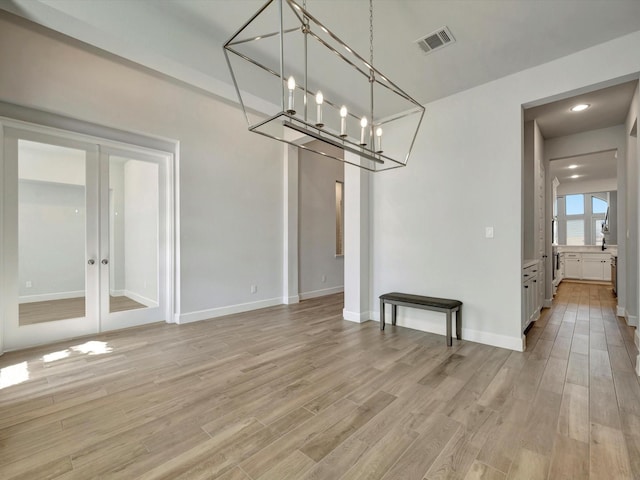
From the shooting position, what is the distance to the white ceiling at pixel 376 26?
88.7 inches

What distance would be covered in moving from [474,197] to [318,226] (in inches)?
134

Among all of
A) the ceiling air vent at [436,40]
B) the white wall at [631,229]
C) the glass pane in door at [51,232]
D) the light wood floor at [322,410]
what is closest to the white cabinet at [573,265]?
the white wall at [631,229]

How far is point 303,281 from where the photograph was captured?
608cm

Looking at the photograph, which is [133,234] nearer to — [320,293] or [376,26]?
[320,293]

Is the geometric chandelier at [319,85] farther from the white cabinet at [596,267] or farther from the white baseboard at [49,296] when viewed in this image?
the white cabinet at [596,267]

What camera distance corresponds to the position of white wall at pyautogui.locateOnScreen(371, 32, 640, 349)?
3.03m

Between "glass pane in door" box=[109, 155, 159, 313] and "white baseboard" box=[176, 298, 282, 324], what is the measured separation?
48 centimetres

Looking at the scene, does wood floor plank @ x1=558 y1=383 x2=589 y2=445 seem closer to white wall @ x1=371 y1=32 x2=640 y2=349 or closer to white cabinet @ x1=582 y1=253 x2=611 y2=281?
white wall @ x1=371 y1=32 x2=640 y2=349

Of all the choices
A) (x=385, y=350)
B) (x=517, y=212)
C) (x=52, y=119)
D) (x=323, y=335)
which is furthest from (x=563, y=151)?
(x=52, y=119)

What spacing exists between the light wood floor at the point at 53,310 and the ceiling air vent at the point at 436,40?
4.55 meters

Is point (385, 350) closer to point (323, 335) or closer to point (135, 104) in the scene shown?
point (323, 335)

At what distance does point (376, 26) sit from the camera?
2.54 metres

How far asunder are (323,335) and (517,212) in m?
2.57

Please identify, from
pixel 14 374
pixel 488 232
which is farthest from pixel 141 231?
pixel 488 232
